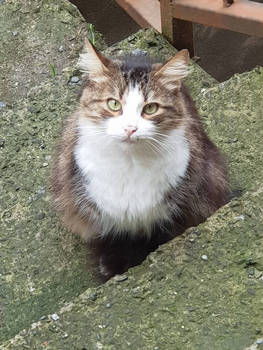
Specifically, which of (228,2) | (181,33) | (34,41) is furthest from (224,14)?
(34,41)

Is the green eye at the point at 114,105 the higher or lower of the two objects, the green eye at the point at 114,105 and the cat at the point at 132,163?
the higher

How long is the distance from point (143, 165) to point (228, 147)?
604mm

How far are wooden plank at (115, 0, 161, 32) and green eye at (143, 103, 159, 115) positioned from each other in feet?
4.48

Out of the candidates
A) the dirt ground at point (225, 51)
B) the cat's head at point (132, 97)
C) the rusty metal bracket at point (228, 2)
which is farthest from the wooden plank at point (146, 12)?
the cat's head at point (132, 97)

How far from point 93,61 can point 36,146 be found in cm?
74

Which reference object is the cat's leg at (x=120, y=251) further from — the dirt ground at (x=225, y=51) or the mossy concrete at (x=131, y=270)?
the dirt ground at (x=225, y=51)

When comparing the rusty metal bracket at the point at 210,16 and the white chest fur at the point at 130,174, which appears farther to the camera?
the rusty metal bracket at the point at 210,16

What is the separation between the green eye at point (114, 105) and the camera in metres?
1.98

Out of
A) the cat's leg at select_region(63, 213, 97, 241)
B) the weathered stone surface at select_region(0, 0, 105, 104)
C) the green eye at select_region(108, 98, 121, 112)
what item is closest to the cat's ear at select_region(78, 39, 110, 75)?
the green eye at select_region(108, 98, 121, 112)

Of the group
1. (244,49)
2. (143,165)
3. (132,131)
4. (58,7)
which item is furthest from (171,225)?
(244,49)

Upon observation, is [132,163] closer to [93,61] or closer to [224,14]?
[93,61]

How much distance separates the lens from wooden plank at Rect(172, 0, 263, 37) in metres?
2.82

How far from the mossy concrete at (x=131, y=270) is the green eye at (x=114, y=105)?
427 millimetres

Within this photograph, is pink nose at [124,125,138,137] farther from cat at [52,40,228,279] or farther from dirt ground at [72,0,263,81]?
dirt ground at [72,0,263,81]
